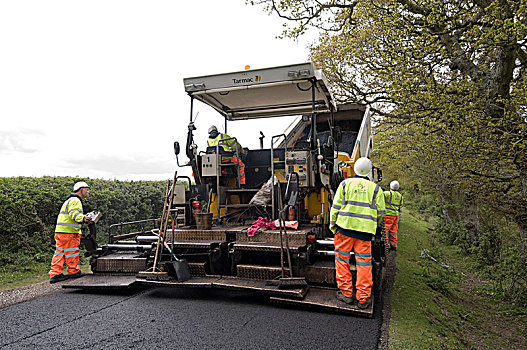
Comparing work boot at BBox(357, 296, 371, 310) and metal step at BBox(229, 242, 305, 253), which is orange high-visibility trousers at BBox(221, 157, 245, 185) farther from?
work boot at BBox(357, 296, 371, 310)

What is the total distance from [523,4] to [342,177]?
10.5 ft

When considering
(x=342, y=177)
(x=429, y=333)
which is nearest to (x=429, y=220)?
(x=342, y=177)

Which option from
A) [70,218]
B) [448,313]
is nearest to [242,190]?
[70,218]

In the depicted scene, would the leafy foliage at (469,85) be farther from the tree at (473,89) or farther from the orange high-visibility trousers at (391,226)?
the orange high-visibility trousers at (391,226)

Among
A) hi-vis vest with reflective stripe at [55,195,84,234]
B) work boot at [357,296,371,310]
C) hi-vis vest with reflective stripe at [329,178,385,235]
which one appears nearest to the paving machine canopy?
hi-vis vest with reflective stripe at [329,178,385,235]

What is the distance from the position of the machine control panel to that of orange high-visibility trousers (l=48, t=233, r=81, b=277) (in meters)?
3.42

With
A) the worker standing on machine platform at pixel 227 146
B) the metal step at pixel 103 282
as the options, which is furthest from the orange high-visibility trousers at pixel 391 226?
the metal step at pixel 103 282

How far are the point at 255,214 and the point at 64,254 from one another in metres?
2.94

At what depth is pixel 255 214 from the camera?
242 inches

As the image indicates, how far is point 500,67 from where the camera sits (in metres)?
6.02

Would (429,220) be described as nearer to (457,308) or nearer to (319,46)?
(319,46)

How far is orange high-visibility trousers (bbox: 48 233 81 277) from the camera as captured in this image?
225 inches

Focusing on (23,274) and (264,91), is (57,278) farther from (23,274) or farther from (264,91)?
(264,91)

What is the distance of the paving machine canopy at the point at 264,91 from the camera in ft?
17.2
